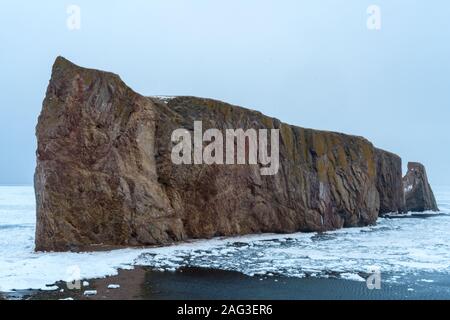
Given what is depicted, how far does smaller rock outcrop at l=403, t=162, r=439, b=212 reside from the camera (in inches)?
2685

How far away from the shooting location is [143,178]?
2348 cm

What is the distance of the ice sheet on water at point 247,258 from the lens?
618 inches

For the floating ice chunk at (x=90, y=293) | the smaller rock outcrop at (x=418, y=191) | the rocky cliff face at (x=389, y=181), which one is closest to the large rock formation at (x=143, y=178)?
the floating ice chunk at (x=90, y=293)

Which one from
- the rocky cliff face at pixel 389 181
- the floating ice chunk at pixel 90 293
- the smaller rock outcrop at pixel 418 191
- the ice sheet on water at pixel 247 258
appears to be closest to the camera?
the floating ice chunk at pixel 90 293

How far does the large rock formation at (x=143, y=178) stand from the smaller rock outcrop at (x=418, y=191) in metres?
39.8

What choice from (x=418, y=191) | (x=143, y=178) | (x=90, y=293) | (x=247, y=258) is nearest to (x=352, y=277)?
(x=247, y=258)

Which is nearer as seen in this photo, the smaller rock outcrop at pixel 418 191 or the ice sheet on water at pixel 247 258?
the ice sheet on water at pixel 247 258

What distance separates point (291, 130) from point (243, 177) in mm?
7428

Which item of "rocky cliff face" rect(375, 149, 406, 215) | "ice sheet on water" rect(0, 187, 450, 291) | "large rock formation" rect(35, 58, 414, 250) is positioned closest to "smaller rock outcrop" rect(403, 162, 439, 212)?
"rocky cliff face" rect(375, 149, 406, 215)

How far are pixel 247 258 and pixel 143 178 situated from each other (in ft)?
24.3

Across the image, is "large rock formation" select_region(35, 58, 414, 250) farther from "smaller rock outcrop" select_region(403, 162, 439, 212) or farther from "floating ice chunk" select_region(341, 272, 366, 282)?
"smaller rock outcrop" select_region(403, 162, 439, 212)

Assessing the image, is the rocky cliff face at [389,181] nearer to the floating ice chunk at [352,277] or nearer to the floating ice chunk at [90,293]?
the floating ice chunk at [352,277]

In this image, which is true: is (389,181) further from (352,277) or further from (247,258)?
(352,277)
